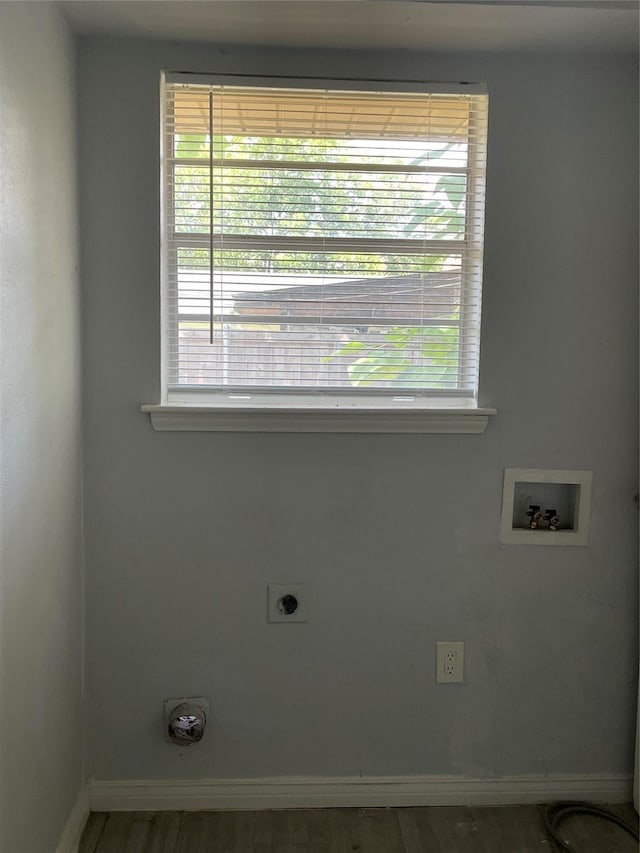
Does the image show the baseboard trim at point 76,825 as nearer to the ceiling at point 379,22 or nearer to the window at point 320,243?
the window at point 320,243

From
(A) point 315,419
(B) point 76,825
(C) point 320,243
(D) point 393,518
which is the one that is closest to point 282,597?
(D) point 393,518

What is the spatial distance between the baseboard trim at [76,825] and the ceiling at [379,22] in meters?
1.97

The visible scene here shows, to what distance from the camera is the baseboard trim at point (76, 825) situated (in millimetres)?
1597

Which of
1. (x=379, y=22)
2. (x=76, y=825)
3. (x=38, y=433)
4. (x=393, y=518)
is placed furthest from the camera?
(x=393, y=518)

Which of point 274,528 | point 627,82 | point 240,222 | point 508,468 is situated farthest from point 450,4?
point 274,528

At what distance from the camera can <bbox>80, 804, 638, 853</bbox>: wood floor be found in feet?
5.53

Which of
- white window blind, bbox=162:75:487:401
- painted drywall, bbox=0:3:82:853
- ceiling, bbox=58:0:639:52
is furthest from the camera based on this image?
white window blind, bbox=162:75:487:401

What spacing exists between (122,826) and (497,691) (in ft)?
3.58

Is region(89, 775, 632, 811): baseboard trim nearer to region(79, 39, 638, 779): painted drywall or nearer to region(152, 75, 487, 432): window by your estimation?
region(79, 39, 638, 779): painted drywall

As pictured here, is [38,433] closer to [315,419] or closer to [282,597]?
[315,419]

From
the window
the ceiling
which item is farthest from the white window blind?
the ceiling

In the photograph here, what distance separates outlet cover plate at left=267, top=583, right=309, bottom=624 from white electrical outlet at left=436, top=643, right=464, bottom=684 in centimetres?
39

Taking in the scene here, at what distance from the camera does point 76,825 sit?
A: 1685mm

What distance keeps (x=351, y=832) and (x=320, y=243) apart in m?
1.58
